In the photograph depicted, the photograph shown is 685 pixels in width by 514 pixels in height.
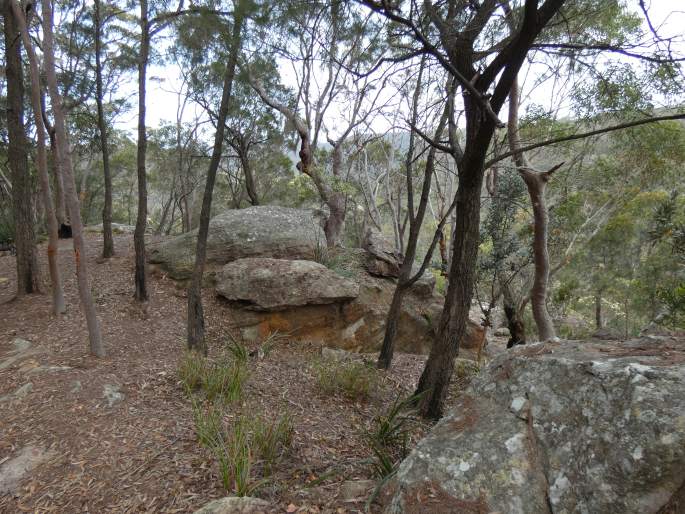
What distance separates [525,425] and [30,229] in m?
7.98

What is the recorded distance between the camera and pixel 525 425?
7.25ft

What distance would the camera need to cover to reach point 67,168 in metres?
4.56

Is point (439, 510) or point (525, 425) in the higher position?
point (525, 425)

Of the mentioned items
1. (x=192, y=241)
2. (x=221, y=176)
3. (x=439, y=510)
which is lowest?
(x=439, y=510)

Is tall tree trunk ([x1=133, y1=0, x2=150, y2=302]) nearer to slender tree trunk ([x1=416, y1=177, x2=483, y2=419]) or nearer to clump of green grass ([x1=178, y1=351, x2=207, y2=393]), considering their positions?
clump of green grass ([x1=178, y1=351, x2=207, y2=393])

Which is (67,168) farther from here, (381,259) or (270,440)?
(381,259)

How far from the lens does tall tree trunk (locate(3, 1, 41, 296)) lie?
6.86 metres

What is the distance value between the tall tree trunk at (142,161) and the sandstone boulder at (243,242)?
3.48ft

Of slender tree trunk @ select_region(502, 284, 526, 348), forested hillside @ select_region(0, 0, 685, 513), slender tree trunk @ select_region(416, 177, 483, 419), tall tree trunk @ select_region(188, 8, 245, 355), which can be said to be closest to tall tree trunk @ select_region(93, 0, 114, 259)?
forested hillside @ select_region(0, 0, 685, 513)

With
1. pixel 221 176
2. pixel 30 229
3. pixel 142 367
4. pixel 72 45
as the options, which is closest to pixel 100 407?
pixel 142 367

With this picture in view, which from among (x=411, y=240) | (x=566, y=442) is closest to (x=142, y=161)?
(x=411, y=240)

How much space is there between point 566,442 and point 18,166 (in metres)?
8.36

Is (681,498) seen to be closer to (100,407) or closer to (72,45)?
(100,407)

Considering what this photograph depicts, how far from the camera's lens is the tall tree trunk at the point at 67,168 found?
4.39 metres
